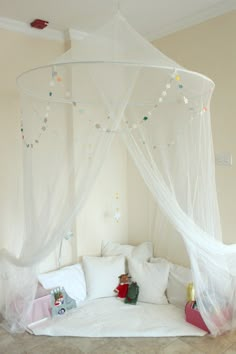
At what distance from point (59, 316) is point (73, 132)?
1.66 m

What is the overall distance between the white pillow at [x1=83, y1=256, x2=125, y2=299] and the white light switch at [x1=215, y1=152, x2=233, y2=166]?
142 cm

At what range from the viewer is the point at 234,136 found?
284 cm

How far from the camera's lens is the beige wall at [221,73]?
2822 millimetres

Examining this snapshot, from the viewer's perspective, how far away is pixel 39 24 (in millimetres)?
3037

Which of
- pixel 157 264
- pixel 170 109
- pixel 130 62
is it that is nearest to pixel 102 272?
pixel 157 264

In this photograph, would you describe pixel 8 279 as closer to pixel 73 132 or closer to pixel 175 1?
pixel 73 132

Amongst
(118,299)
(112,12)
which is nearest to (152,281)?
(118,299)

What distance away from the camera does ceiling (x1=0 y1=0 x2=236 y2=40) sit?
2.68 m

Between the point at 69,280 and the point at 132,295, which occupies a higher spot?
the point at 69,280

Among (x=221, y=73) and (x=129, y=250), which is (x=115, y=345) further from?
(x=221, y=73)

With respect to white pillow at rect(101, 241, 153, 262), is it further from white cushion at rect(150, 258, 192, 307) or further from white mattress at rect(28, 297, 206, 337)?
white mattress at rect(28, 297, 206, 337)

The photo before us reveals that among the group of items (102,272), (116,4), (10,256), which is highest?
(116,4)

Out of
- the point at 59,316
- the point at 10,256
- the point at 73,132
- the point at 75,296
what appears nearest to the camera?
the point at 73,132

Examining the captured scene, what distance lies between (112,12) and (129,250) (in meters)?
2.31
